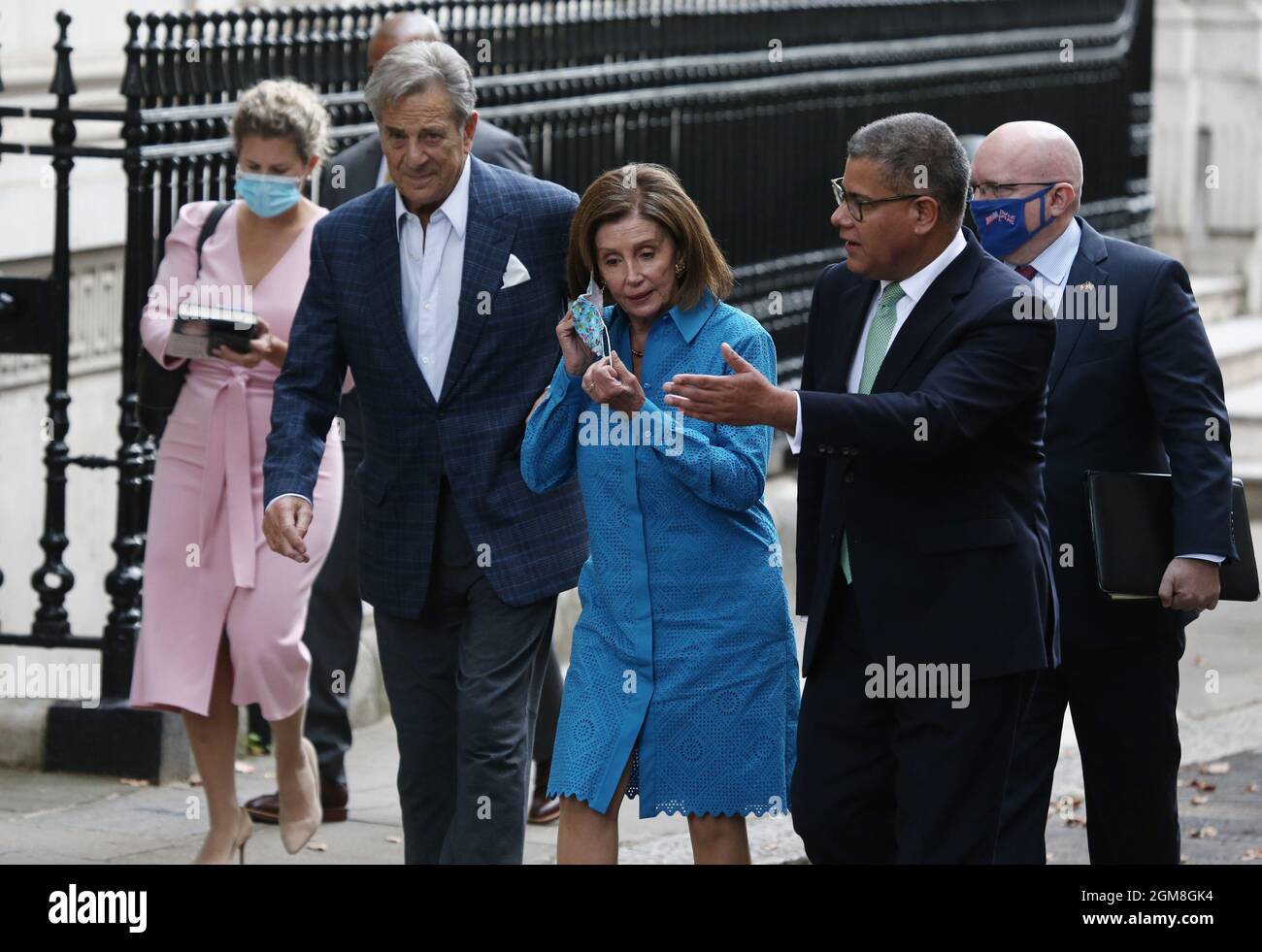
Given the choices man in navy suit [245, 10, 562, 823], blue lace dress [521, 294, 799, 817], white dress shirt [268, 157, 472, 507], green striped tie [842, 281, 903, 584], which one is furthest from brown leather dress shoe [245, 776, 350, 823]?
green striped tie [842, 281, 903, 584]

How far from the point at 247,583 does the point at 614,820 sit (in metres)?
1.56

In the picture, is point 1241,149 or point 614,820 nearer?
point 614,820

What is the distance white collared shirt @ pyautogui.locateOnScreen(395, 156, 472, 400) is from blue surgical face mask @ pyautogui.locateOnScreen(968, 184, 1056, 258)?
114cm

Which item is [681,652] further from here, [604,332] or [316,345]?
[316,345]

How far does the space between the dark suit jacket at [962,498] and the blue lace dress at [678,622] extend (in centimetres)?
27

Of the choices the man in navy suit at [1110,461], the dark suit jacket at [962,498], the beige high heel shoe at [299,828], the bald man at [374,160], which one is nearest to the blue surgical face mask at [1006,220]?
the man in navy suit at [1110,461]

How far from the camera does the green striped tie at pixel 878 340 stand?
483 cm

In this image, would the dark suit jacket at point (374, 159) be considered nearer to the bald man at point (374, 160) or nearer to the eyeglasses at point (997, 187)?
the bald man at point (374, 160)

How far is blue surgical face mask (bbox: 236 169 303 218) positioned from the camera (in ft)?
20.5

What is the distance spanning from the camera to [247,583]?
20.5 feet
